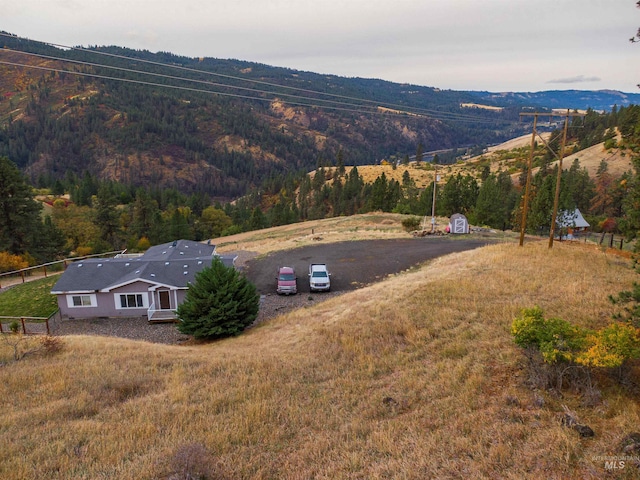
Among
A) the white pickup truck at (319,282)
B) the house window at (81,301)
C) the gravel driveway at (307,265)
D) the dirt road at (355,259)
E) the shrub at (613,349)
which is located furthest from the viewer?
the dirt road at (355,259)

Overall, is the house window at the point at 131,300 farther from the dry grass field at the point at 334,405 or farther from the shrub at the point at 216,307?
the dry grass field at the point at 334,405

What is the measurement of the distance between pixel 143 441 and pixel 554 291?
1662 cm

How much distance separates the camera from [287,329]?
19.0 metres

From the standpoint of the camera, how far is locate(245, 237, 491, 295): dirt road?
98.0 feet

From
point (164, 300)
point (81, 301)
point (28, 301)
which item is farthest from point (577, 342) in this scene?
point (28, 301)

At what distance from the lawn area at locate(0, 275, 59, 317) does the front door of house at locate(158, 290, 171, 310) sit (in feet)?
33.4

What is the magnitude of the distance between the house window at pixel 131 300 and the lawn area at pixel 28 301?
24.6ft

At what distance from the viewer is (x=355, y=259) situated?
114 feet

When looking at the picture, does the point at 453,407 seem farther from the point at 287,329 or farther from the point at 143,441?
the point at 287,329

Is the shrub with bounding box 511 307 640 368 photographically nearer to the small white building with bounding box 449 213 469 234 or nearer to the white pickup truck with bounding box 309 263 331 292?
the white pickup truck with bounding box 309 263 331 292

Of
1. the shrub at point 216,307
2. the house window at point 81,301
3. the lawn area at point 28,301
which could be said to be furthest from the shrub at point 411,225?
the lawn area at point 28,301

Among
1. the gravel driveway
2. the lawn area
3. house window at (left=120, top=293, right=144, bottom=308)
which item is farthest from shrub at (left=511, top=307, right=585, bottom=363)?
the lawn area

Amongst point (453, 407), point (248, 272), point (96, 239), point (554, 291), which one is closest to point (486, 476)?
point (453, 407)

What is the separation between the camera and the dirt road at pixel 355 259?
29859mm
